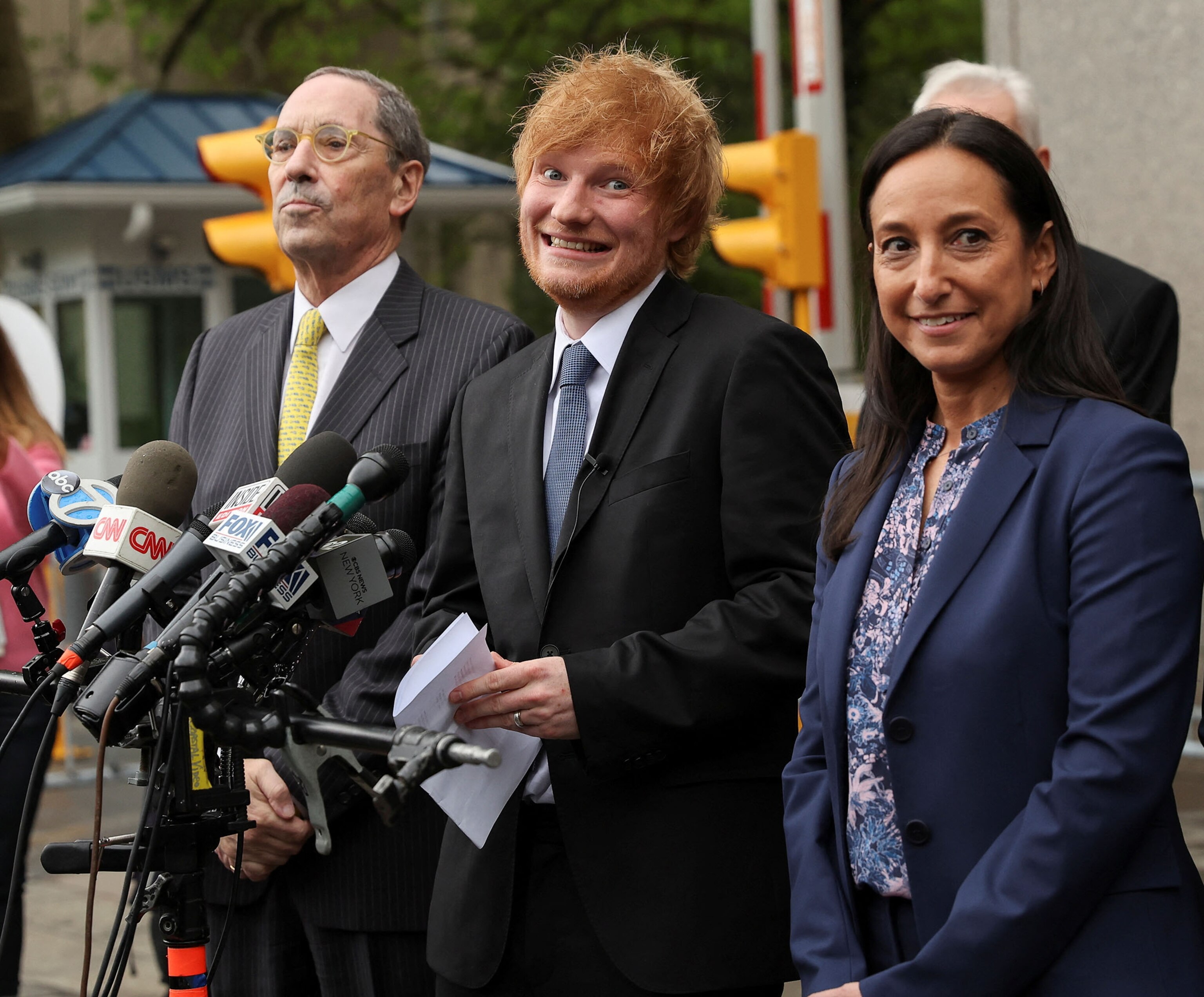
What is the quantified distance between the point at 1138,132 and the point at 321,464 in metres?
7.91

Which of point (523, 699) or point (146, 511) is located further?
point (523, 699)

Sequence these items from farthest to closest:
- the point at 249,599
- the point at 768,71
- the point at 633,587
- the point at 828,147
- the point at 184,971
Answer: the point at 768,71, the point at 828,147, the point at 633,587, the point at 184,971, the point at 249,599

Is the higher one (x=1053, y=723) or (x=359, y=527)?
(x=359, y=527)

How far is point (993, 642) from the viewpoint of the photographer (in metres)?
2.36

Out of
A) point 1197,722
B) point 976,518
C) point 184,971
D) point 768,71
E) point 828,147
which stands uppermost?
point 768,71

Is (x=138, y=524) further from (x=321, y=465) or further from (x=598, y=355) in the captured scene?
(x=598, y=355)

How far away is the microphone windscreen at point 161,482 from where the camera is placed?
107 inches

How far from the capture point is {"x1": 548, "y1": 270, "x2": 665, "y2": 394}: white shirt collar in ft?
10.8

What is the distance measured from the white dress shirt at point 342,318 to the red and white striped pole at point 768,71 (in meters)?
5.25

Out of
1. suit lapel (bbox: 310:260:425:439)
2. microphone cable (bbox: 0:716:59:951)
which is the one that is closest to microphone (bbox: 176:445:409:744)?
microphone cable (bbox: 0:716:59:951)

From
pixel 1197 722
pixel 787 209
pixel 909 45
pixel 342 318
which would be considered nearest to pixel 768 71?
pixel 787 209

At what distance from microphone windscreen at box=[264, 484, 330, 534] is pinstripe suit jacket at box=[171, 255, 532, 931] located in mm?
1050

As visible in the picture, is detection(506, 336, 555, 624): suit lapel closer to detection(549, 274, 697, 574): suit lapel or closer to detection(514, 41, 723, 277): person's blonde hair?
detection(549, 274, 697, 574): suit lapel

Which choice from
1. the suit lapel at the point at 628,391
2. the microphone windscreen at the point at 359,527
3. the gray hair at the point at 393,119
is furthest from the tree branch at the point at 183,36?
the microphone windscreen at the point at 359,527
